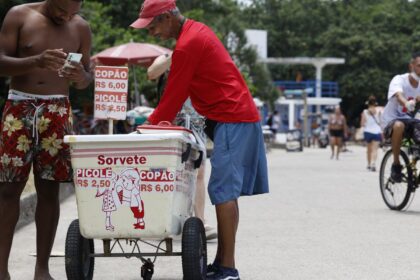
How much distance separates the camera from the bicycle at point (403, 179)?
1120 centimetres

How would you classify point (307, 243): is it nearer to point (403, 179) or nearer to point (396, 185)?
point (403, 179)

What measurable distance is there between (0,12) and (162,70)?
10159mm

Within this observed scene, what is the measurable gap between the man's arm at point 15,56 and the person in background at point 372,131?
53.2 feet

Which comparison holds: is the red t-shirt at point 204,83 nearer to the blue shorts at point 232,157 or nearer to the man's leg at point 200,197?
the blue shorts at point 232,157

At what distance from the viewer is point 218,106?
21.3ft

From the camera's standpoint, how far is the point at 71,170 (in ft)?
20.7

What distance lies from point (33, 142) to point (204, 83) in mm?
1069

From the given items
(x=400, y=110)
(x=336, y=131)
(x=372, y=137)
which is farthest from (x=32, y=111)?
(x=336, y=131)

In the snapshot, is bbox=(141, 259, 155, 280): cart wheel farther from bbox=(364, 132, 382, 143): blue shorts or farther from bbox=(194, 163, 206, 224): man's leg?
bbox=(364, 132, 382, 143): blue shorts

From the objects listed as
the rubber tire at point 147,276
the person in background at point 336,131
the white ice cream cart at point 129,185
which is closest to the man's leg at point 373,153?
the person in background at point 336,131

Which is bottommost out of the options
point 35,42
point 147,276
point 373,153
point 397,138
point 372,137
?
point 373,153

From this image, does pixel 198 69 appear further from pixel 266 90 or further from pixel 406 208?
pixel 266 90

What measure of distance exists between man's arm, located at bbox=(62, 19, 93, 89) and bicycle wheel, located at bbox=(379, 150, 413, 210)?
5.44m

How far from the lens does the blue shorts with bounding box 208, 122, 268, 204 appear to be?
646 centimetres
